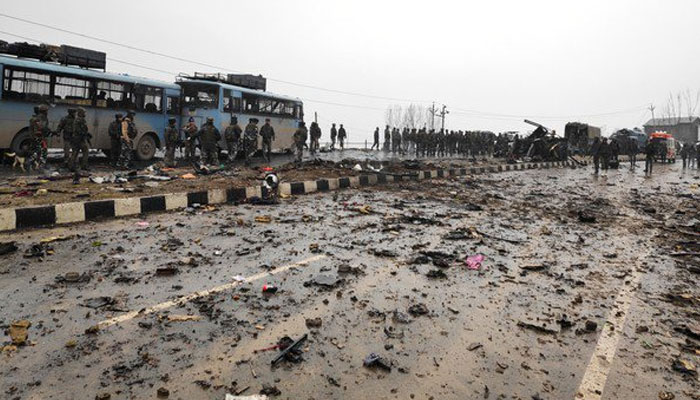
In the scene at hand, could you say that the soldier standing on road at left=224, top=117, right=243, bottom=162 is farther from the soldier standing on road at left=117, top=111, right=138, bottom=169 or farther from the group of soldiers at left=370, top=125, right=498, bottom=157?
the group of soldiers at left=370, top=125, right=498, bottom=157

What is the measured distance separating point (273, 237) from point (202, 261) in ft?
4.34

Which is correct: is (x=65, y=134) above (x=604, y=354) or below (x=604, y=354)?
above

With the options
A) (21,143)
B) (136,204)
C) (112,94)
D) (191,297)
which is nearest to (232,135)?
(112,94)

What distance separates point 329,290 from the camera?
380 cm

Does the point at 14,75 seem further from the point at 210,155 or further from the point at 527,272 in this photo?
the point at 527,272

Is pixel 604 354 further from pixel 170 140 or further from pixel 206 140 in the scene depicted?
pixel 170 140

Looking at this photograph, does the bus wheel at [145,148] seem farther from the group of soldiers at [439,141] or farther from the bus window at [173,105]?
the group of soldiers at [439,141]

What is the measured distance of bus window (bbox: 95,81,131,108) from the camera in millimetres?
13680

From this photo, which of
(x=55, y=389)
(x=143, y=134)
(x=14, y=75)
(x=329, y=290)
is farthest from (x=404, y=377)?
(x=143, y=134)

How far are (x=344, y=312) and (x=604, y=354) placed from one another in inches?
72.6

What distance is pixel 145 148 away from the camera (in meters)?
15.3

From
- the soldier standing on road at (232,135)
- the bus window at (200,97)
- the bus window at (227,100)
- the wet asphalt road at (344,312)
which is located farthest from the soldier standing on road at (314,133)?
the wet asphalt road at (344,312)

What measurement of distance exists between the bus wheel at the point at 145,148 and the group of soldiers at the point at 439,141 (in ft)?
67.4

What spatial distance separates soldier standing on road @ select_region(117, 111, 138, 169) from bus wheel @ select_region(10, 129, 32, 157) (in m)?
2.32
